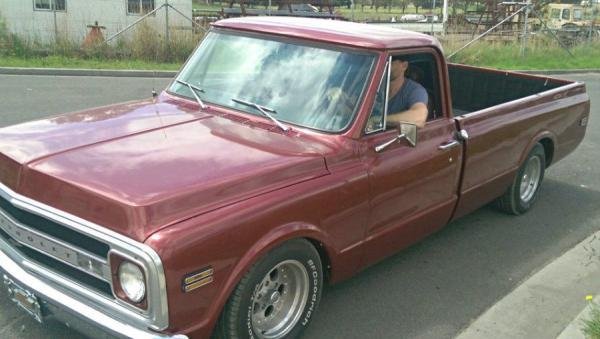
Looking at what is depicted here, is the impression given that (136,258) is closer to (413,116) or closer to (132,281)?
(132,281)

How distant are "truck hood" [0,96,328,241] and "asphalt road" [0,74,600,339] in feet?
3.35

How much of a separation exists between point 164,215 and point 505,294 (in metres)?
2.70

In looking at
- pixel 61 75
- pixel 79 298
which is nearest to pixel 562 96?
pixel 79 298

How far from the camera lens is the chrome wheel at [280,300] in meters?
3.21

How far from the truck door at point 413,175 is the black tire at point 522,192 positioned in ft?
4.31

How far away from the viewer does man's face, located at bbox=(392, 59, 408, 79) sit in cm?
413

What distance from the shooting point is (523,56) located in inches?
730

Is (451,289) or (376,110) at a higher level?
(376,110)

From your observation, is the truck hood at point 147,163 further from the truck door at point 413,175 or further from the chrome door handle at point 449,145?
the chrome door handle at point 449,145

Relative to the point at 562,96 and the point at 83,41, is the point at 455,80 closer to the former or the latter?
the point at 562,96

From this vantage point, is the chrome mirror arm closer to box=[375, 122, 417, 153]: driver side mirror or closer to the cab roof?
box=[375, 122, 417, 153]: driver side mirror

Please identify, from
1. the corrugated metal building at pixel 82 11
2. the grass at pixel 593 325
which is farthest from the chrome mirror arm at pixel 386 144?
the corrugated metal building at pixel 82 11

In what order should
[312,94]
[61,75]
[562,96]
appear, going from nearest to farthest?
[312,94] < [562,96] < [61,75]

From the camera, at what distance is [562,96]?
236 inches
